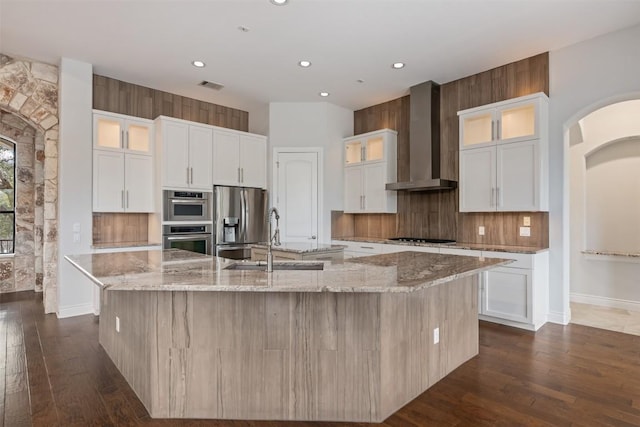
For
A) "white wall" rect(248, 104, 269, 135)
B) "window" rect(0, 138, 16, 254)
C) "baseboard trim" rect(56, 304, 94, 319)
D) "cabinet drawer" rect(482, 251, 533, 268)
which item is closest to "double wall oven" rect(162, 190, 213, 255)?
"baseboard trim" rect(56, 304, 94, 319)

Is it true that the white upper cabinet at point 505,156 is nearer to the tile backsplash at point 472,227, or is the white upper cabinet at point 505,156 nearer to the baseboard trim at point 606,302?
the tile backsplash at point 472,227

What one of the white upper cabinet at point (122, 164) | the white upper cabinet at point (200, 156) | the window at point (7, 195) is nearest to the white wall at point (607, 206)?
the white upper cabinet at point (200, 156)

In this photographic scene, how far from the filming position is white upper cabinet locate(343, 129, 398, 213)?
18.1 feet

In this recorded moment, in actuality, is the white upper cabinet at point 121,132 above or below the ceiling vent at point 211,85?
below

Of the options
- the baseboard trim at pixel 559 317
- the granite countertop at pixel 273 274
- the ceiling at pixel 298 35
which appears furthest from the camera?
the baseboard trim at pixel 559 317

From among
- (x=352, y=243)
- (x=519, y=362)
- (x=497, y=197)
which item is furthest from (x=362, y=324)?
(x=352, y=243)

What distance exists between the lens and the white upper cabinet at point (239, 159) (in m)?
5.39

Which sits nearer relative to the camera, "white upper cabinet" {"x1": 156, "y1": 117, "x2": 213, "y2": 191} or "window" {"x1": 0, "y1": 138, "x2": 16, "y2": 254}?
"white upper cabinet" {"x1": 156, "y1": 117, "x2": 213, "y2": 191}

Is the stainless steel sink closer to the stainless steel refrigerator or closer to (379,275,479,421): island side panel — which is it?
(379,275,479,421): island side panel

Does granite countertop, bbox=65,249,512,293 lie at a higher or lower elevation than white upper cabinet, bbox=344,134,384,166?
lower

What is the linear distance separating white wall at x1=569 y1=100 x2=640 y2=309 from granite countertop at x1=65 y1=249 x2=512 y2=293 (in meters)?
3.22

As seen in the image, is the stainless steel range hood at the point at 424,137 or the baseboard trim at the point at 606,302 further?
the stainless steel range hood at the point at 424,137

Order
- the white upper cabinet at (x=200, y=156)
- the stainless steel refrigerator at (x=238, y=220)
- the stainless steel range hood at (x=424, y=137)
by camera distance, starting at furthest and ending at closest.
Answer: the stainless steel refrigerator at (x=238, y=220) < the white upper cabinet at (x=200, y=156) < the stainless steel range hood at (x=424, y=137)

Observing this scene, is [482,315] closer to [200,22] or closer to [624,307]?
[624,307]
